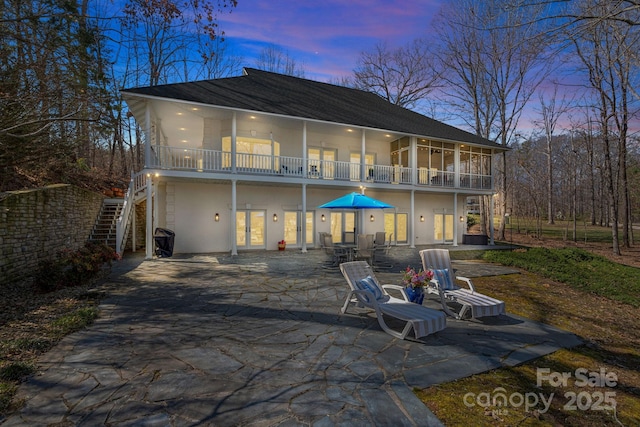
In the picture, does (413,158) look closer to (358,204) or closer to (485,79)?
(358,204)

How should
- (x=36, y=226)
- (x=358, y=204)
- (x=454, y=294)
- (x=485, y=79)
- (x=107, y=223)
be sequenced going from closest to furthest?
(x=454, y=294) → (x=36, y=226) → (x=358, y=204) → (x=107, y=223) → (x=485, y=79)

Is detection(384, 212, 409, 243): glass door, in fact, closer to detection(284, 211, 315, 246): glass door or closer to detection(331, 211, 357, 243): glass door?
detection(331, 211, 357, 243): glass door

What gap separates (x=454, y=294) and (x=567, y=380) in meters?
2.16

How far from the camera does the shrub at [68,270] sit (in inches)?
251

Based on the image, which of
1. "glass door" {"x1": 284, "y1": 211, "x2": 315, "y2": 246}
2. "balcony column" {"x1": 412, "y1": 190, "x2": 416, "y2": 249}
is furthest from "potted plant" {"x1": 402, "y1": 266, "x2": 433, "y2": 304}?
"balcony column" {"x1": 412, "y1": 190, "x2": 416, "y2": 249}

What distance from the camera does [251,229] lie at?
14.2 meters

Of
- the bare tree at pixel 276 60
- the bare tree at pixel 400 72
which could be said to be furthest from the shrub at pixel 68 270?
the bare tree at pixel 400 72

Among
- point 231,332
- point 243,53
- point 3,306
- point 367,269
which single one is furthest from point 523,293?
point 243,53

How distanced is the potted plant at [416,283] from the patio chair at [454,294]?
0.41 metres

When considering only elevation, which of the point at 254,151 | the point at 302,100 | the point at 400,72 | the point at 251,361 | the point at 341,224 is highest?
the point at 400,72

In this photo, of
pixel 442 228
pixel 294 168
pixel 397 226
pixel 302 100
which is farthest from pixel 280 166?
pixel 442 228

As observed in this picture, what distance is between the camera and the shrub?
639cm

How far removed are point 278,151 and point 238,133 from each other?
7.13 feet

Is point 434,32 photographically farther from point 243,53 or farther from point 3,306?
point 3,306
